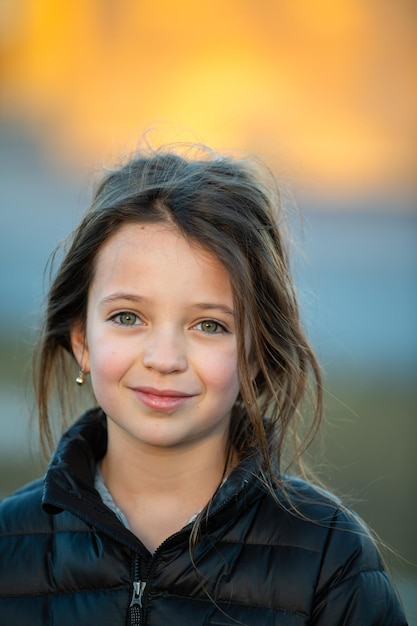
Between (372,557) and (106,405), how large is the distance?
0.63 metres

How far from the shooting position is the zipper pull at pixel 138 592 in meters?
1.83

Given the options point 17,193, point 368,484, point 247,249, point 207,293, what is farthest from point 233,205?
point 17,193

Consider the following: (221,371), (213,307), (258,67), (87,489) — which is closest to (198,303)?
(213,307)

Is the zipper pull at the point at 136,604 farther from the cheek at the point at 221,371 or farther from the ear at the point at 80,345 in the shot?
Result: the ear at the point at 80,345

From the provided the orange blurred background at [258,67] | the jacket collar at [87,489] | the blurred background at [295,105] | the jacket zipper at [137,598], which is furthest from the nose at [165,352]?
the orange blurred background at [258,67]

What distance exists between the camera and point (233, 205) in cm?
207

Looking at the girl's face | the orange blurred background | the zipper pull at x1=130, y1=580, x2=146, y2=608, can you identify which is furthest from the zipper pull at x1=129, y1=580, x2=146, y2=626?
the orange blurred background

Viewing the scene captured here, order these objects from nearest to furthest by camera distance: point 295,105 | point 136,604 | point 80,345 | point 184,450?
point 136,604 → point 184,450 → point 80,345 → point 295,105

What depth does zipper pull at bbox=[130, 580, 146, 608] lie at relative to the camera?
183 cm

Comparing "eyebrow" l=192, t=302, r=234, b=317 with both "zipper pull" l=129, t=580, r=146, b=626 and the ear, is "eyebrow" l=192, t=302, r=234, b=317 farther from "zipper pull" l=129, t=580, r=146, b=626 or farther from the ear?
"zipper pull" l=129, t=580, r=146, b=626

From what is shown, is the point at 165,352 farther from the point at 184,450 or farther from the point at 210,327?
the point at 184,450

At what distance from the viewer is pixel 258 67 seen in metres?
6.20

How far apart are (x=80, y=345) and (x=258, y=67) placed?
14.5ft

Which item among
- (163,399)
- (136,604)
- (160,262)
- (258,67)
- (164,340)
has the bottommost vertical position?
(136,604)
